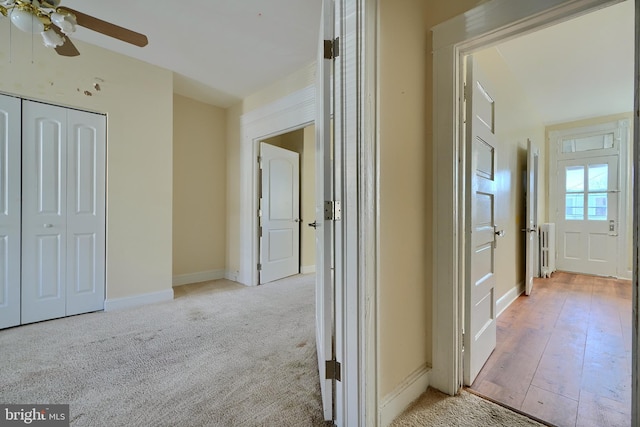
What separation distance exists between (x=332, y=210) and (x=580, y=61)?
3.39 meters

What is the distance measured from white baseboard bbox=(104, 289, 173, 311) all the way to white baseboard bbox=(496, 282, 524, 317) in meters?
3.63

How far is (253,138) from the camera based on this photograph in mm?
3863

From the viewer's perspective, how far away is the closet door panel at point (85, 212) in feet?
8.91

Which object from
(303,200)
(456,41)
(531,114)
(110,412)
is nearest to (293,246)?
(303,200)

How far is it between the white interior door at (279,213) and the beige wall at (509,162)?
9.12 ft

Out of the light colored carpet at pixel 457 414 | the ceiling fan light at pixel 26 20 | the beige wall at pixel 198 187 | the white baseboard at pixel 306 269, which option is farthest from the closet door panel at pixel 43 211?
the light colored carpet at pixel 457 414

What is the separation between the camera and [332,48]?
1.32 m

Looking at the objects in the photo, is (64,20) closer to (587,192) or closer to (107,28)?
(107,28)

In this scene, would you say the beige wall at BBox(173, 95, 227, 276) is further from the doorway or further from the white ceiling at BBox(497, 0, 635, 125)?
the white ceiling at BBox(497, 0, 635, 125)

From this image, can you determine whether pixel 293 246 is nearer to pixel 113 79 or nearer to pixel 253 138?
pixel 253 138

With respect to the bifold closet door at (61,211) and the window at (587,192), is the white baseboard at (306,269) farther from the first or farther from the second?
the window at (587,192)

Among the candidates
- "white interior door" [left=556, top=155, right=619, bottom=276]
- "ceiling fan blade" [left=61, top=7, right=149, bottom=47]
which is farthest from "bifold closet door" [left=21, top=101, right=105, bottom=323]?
"white interior door" [left=556, top=155, right=619, bottom=276]

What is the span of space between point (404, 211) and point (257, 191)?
279 centimetres

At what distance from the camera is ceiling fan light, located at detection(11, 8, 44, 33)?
1.36 meters
